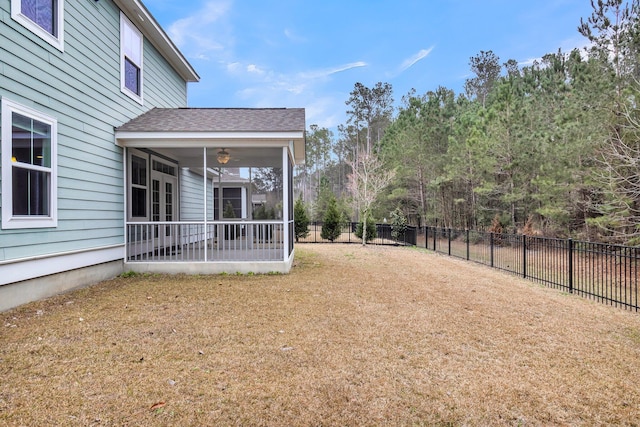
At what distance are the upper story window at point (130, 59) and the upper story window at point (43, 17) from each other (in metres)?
1.87

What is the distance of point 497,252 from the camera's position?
10469 millimetres

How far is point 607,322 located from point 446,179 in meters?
15.0

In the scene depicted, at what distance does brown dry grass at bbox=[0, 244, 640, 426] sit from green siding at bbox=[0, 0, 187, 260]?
1.06m

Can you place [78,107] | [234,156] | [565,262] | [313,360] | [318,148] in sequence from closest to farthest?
[313,360], [78,107], [565,262], [234,156], [318,148]

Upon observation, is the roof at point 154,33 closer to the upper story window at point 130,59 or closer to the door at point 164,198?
the upper story window at point 130,59

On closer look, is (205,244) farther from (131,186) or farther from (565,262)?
(565,262)

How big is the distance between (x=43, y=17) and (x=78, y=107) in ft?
4.38

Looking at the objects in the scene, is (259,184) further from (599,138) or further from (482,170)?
(482,170)

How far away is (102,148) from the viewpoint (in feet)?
21.2

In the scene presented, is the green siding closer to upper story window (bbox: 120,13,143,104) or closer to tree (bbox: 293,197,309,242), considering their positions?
upper story window (bbox: 120,13,143,104)

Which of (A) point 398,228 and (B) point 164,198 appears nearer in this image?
(B) point 164,198

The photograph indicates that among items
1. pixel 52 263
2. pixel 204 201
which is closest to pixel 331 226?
pixel 204 201

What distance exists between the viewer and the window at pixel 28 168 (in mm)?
4375

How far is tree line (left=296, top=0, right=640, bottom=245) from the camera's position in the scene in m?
9.83
